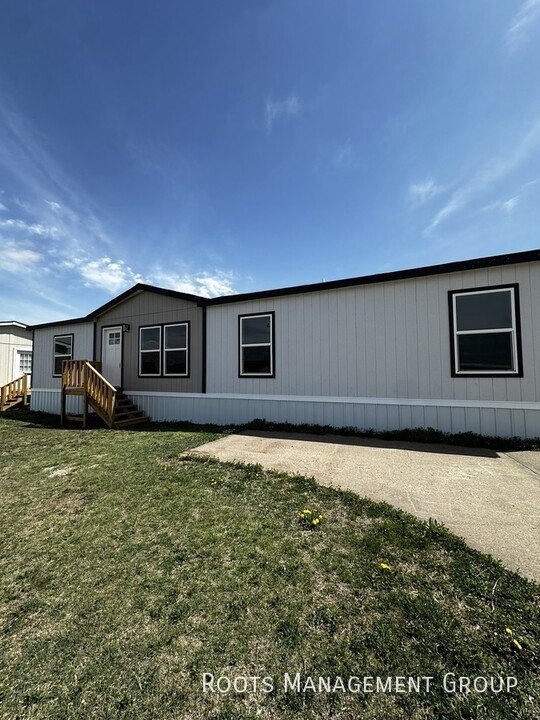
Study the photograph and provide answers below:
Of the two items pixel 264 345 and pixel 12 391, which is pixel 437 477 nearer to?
pixel 264 345

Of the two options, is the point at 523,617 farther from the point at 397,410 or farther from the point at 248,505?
the point at 397,410

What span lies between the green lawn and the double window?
20.9 feet

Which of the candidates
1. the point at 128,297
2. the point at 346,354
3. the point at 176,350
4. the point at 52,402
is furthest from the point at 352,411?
the point at 52,402

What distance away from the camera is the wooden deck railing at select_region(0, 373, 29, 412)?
12.8 meters

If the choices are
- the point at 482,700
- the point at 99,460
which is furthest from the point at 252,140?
the point at 482,700

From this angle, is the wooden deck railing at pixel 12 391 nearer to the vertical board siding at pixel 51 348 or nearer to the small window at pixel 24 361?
the vertical board siding at pixel 51 348

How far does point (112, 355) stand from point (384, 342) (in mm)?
9416

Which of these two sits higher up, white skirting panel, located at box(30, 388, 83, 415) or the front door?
the front door

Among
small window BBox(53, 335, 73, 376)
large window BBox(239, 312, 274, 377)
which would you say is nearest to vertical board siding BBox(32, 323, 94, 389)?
small window BBox(53, 335, 73, 376)

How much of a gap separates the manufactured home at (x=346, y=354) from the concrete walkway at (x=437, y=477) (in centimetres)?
111

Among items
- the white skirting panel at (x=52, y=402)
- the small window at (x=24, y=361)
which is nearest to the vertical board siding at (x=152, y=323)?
the white skirting panel at (x=52, y=402)

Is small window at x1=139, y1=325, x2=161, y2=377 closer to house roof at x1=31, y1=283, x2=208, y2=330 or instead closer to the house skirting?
the house skirting

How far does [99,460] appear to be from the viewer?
209 inches

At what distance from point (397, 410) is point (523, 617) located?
5130mm
